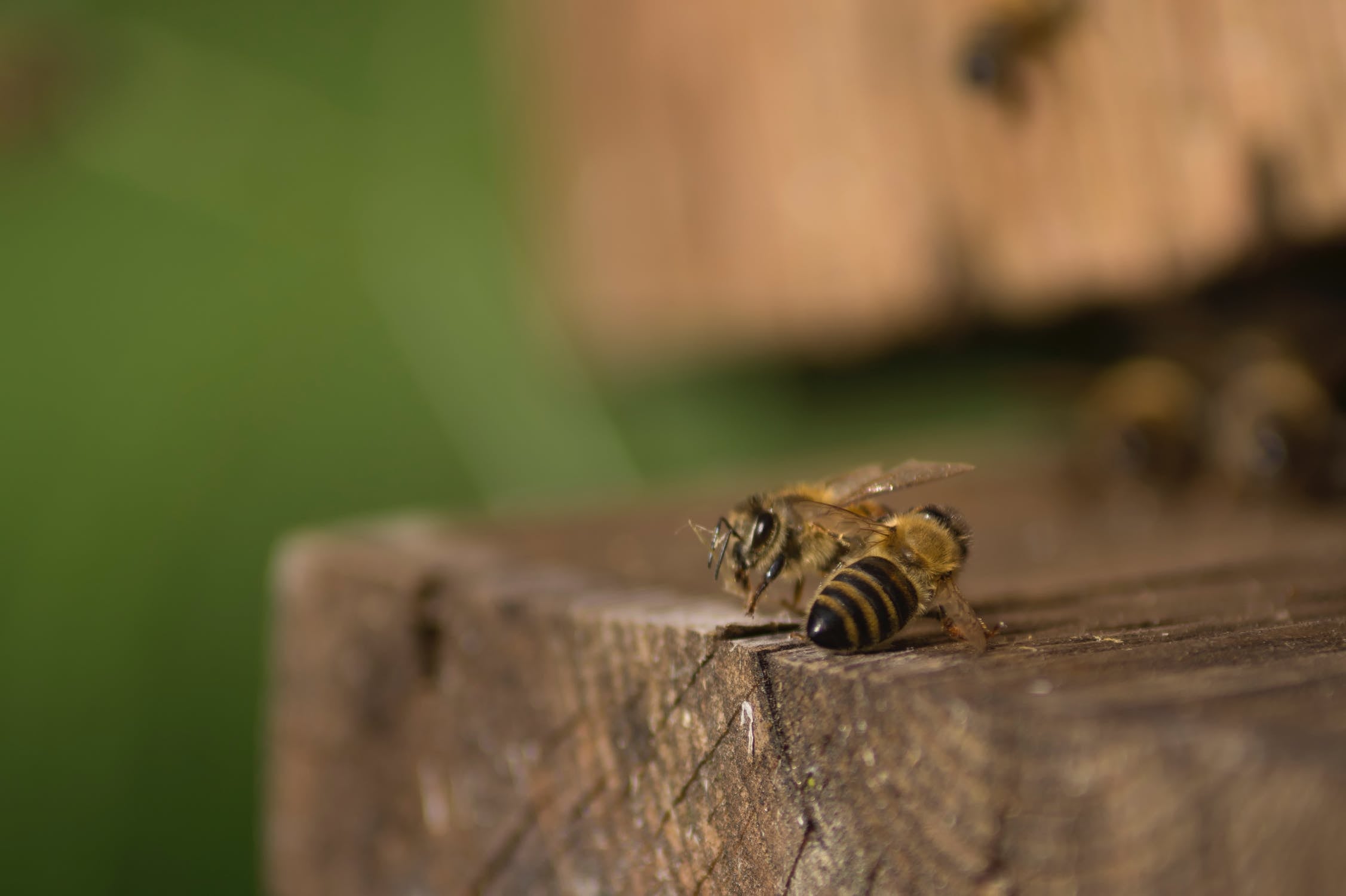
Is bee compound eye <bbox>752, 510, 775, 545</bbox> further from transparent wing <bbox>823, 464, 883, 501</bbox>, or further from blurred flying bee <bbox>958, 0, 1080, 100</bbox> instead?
blurred flying bee <bbox>958, 0, 1080, 100</bbox>

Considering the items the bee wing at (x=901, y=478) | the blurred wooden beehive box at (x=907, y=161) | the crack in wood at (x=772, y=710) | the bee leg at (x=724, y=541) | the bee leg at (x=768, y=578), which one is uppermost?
the blurred wooden beehive box at (x=907, y=161)

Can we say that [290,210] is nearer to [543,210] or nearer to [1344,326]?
[543,210]

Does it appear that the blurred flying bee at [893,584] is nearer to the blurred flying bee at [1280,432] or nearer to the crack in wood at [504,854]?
the crack in wood at [504,854]

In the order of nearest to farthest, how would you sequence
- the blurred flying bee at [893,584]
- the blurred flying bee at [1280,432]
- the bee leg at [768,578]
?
the blurred flying bee at [893,584], the bee leg at [768,578], the blurred flying bee at [1280,432]

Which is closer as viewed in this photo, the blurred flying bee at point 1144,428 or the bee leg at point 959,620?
the bee leg at point 959,620

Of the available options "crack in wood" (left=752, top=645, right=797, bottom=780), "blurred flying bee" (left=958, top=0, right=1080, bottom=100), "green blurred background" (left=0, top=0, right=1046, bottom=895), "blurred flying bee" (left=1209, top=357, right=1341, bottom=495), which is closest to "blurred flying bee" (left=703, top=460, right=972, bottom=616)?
"crack in wood" (left=752, top=645, right=797, bottom=780)

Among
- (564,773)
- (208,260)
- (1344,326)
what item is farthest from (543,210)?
(564,773)

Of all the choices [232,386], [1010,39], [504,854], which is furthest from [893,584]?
[232,386]

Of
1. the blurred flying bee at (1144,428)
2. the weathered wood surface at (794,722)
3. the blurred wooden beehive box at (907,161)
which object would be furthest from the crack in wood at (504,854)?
the blurred flying bee at (1144,428)
